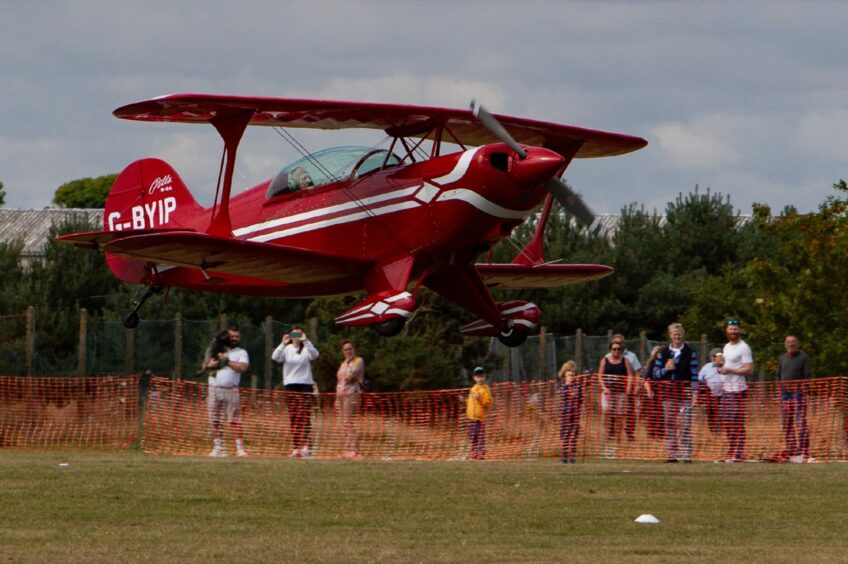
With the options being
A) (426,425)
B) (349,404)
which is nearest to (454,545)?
(349,404)

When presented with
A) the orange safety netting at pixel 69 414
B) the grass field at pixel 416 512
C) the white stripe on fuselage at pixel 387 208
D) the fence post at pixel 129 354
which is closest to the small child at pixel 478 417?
the grass field at pixel 416 512

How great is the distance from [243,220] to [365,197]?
7.51ft

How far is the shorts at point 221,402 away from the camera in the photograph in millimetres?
21906

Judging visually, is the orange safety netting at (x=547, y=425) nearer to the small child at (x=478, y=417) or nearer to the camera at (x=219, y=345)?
the small child at (x=478, y=417)

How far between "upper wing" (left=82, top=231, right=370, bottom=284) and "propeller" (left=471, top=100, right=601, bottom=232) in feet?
7.80

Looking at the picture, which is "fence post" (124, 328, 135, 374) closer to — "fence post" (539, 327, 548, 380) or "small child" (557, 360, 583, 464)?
"fence post" (539, 327, 548, 380)

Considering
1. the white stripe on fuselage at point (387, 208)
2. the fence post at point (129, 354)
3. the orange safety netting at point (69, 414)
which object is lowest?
the orange safety netting at point (69, 414)

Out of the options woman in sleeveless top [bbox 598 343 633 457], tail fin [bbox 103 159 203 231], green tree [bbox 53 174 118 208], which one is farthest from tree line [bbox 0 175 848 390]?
green tree [bbox 53 174 118 208]

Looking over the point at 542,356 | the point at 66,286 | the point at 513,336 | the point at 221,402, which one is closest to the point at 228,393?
the point at 221,402

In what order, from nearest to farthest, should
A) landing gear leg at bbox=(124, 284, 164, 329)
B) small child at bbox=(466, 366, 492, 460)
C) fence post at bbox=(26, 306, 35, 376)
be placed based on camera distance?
landing gear leg at bbox=(124, 284, 164, 329)
small child at bbox=(466, 366, 492, 460)
fence post at bbox=(26, 306, 35, 376)

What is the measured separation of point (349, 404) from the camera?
2209 cm

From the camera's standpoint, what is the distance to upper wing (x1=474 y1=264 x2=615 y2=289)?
1995 centimetres

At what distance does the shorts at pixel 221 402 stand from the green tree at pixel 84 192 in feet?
324

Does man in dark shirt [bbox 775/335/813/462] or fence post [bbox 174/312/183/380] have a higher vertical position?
fence post [bbox 174/312/183/380]
